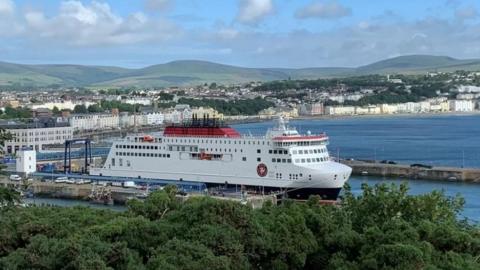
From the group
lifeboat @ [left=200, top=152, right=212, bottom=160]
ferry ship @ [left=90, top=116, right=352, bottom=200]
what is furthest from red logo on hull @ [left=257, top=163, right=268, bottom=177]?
lifeboat @ [left=200, top=152, right=212, bottom=160]

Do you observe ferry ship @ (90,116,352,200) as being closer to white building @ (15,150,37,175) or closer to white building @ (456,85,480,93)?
white building @ (15,150,37,175)

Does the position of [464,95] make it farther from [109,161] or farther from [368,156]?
[109,161]

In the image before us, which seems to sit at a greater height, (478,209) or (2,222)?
(2,222)

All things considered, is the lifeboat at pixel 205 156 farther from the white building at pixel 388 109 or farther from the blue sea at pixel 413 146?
the white building at pixel 388 109

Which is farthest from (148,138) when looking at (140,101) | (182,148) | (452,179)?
(140,101)

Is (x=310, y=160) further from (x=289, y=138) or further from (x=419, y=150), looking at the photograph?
(x=419, y=150)

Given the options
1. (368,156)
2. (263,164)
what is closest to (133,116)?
(368,156)
